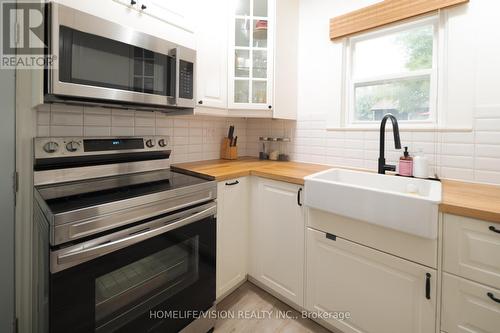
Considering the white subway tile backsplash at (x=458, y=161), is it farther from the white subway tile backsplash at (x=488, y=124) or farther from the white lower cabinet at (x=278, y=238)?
the white lower cabinet at (x=278, y=238)

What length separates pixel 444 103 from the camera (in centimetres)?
150

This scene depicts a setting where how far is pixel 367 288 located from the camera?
124 cm

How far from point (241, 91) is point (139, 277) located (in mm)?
1468

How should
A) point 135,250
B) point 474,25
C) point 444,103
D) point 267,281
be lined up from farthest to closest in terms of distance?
point 267,281
point 444,103
point 474,25
point 135,250

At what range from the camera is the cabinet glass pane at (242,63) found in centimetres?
193

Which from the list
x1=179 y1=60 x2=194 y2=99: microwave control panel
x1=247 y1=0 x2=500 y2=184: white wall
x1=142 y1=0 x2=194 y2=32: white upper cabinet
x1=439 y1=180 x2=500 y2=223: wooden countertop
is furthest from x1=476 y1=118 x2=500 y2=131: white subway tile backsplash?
x1=142 y1=0 x2=194 y2=32: white upper cabinet

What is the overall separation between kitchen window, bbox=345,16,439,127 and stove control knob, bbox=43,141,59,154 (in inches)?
76.0

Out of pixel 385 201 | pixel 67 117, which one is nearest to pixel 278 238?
pixel 385 201

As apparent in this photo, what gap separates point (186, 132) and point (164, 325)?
53.2 inches

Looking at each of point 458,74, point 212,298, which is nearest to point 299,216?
point 212,298

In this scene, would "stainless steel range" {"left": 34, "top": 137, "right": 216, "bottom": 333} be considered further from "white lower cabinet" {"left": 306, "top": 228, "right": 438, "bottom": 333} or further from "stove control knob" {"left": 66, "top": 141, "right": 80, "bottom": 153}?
"white lower cabinet" {"left": 306, "top": 228, "right": 438, "bottom": 333}

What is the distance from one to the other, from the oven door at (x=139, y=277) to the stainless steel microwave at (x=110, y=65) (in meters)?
0.66

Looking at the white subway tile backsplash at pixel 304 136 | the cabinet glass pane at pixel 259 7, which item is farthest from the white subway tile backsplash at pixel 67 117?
the cabinet glass pane at pixel 259 7

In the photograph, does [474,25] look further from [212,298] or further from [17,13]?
[17,13]
